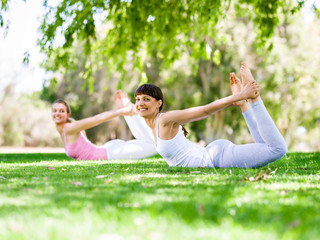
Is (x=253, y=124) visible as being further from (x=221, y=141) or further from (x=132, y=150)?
(x=132, y=150)

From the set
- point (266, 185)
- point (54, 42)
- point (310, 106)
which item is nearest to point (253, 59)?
point (310, 106)

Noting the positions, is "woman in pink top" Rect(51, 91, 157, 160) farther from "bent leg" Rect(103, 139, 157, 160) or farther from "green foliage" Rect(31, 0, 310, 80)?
"green foliage" Rect(31, 0, 310, 80)

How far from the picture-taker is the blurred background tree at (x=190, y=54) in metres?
8.81

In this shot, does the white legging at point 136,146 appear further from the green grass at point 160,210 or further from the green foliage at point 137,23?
the green grass at point 160,210

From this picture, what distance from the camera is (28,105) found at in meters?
30.0

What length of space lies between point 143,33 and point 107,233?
330 inches

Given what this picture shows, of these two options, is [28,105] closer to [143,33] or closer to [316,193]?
[143,33]

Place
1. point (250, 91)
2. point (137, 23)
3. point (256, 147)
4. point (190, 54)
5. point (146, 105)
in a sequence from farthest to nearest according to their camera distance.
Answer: point (190, 54) → point (137, 23) → point (146, 105) → point (256, 147) → point (250, 91)

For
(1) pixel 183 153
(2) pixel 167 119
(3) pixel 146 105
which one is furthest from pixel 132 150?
(2) pixel 167 119

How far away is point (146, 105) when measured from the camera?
4953 mm

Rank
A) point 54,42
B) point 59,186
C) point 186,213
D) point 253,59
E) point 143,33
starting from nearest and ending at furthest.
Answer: point 186,213 < point 59,186 < point 54,42 < point 143,33 < point 253,59

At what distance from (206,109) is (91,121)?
344 centimetres

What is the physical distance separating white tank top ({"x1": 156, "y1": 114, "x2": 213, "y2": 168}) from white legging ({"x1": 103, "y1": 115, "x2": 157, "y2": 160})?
2.34m

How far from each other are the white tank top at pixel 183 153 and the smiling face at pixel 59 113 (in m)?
3.26
